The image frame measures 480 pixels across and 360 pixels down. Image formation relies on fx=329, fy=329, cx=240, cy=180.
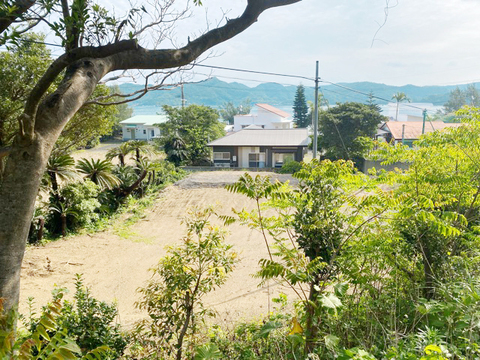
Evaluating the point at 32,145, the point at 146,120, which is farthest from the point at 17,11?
the point at 146,120

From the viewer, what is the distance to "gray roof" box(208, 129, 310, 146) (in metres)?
28.9

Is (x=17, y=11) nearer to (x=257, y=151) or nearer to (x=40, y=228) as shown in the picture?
(x=40, y=228)

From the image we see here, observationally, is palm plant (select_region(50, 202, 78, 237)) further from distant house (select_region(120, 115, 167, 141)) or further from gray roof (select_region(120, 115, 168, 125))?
distant house (select_region(120, 115, 167, 141))

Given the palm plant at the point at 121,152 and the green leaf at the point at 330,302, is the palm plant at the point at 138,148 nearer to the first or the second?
the palm plant at the point at 121,152

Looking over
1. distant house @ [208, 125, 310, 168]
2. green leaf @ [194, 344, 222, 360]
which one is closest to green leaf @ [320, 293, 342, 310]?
green leaf @ [194, 344, 222, 360]

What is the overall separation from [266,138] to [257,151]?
1.63m

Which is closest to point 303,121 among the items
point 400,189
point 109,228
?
point 109,228

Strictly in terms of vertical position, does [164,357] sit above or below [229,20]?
below

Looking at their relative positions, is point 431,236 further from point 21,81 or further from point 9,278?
point 21,81

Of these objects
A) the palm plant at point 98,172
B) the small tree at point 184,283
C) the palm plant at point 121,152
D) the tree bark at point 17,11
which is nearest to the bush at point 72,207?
the palm plant at point 98,172

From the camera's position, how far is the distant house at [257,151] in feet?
94.7

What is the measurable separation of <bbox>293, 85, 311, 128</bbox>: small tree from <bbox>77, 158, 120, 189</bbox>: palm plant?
4814 cm

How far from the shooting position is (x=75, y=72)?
10.1ft

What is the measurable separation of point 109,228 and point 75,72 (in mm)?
11332
